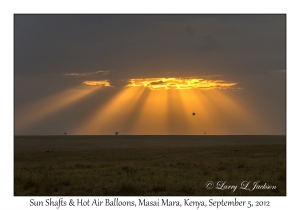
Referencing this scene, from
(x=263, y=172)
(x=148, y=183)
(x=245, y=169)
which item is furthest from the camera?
(x=245, y=169)

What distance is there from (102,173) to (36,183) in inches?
201

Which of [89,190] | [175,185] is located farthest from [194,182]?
[89,190]

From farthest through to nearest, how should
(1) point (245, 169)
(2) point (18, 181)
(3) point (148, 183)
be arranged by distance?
(1) point (245, 169), (2) point (18, 181), (3) point (148, 183)

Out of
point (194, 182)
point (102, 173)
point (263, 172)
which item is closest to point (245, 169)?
point (263, 172)

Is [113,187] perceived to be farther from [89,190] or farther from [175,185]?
[175,185]

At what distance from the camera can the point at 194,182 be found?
21016 mm

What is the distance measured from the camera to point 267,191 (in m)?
19.4

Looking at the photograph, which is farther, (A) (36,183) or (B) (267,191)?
(A) (36,183)
